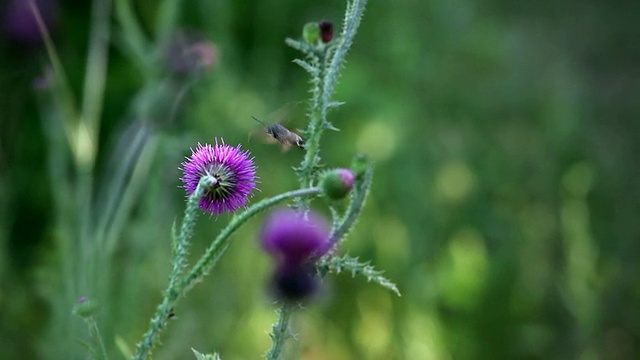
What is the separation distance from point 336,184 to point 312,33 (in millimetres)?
121

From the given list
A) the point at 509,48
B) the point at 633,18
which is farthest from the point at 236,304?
the point at 633,18

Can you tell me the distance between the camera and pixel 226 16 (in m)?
1.92

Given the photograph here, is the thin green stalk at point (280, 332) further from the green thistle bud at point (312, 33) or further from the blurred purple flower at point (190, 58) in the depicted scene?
the blurred purple flower at point (190, 58)

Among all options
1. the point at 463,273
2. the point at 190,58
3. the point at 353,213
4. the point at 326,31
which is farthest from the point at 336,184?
the point at 463,273

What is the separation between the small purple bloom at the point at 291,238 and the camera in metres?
0.56

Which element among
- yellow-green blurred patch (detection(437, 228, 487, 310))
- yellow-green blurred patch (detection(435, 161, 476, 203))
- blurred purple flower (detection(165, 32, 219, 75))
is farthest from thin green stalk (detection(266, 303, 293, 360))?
yellow-green blurred patch (detection(435, 161, 476, 203))

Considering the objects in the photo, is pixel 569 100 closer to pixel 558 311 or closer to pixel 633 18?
pixel 558 311

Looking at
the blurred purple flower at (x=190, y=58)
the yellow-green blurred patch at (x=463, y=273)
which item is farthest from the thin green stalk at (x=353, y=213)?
the yellow-green blurred patch at (x=463, y=273)

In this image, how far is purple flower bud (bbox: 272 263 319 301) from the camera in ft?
1.86

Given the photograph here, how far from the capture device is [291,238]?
556mm

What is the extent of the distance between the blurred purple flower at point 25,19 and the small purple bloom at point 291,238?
103 centimetres

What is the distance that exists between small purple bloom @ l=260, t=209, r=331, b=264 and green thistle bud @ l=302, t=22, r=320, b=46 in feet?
0.44

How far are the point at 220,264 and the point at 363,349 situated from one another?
33 cm

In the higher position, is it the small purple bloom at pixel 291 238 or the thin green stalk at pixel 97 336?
the small purple bloom at pixel 291 238
